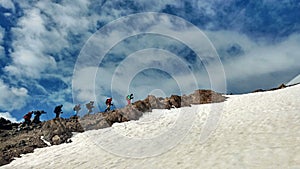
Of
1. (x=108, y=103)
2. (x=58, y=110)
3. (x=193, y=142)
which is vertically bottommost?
(x=193, y=142)

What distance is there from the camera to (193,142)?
16.9m

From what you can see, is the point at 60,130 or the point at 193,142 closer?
the point at 193,142

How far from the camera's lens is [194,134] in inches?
754

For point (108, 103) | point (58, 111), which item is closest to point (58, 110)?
point (58, 111)

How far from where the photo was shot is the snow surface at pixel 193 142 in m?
12.4

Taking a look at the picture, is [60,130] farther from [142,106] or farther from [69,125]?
[142,106]

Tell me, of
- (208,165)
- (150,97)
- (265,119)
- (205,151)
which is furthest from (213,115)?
(208,165)

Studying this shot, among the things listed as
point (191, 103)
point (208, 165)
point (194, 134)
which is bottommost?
point (208, 165)

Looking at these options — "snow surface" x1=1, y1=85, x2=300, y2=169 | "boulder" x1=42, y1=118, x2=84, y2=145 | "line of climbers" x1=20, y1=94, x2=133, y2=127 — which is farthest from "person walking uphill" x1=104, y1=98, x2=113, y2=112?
"snow surface" x1=1, y1=85, x2=300, y2=169

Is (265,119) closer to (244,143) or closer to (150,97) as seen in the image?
(244,143)

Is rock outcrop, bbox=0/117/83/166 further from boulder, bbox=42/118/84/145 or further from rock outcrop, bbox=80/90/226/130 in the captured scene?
rock outcrop, bbox=80/90/226/130

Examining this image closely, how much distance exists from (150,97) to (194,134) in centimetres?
1181

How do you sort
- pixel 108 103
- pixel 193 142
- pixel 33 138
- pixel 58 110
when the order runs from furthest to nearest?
pixel 58 110 → pixel 108 103 → pixel 33 138 → pixel 193 142

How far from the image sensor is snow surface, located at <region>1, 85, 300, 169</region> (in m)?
12.4
